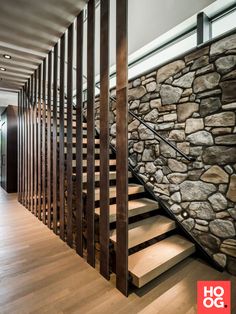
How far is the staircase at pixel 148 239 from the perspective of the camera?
1.89 meters

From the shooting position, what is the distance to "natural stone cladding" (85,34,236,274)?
82.8 inches

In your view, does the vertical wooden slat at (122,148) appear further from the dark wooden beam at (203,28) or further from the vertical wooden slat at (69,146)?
the dark wooden beam at (203,28)

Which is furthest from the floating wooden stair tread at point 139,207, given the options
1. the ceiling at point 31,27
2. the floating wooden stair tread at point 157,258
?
the ceiling at point 31,27

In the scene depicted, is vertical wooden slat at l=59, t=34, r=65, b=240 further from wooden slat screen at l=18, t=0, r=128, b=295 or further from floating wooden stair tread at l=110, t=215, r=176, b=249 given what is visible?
floating wooden stair tread at l=110, t=215, r=176, b=249

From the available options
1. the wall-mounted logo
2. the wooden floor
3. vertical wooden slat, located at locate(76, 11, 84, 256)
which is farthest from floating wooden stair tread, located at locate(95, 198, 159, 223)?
the wall-mounted logo

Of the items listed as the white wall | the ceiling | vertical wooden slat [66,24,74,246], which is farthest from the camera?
vertical wooden slat [66,24,74,246]

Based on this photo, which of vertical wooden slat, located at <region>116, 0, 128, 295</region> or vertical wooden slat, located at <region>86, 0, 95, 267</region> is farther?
vertical wooden slat, located at <region>86, 0, 95, 267</region>

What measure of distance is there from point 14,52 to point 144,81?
2.22 metres

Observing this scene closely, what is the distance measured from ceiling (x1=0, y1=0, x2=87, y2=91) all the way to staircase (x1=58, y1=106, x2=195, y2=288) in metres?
2.29

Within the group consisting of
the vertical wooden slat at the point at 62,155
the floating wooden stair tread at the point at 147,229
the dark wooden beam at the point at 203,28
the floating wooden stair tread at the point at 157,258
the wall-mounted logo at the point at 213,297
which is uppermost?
the dark wooden beam at the point at 203,28

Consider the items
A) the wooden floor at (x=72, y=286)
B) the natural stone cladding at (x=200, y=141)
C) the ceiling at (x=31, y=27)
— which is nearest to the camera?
the wooden floor at (x=72, y=286)

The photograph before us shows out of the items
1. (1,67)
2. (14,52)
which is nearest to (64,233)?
(14,52)

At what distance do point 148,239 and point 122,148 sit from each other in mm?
1168

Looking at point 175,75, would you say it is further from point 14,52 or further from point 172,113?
point 14,52
